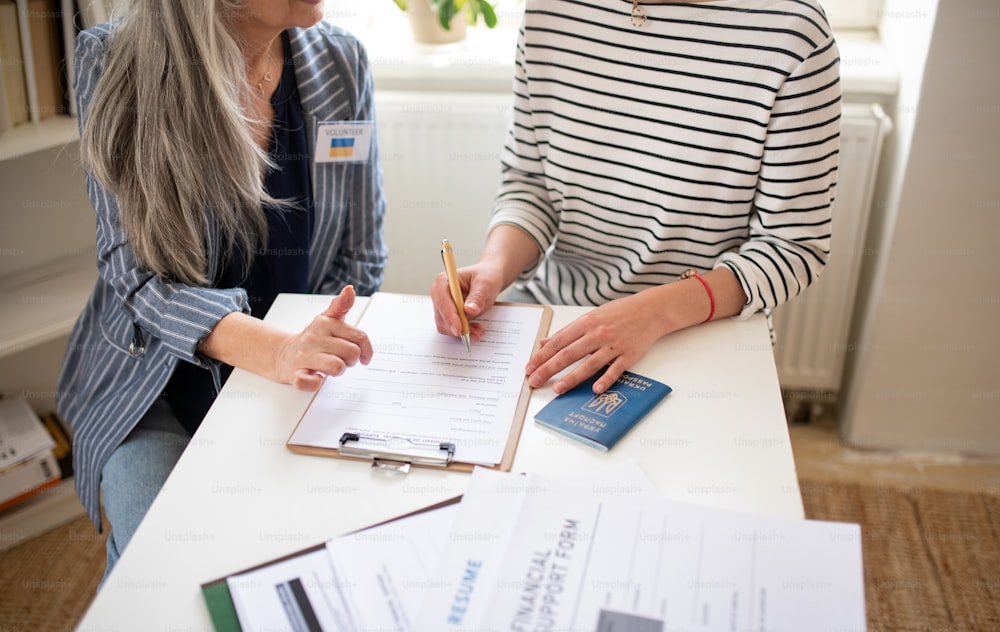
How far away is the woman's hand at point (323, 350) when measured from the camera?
105 centimetres

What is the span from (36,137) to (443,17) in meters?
0.86

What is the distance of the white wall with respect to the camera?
5.18 feet

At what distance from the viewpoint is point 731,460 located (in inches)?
36.2

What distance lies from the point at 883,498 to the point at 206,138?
1.64 meters

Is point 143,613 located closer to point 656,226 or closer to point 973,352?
point 656,226

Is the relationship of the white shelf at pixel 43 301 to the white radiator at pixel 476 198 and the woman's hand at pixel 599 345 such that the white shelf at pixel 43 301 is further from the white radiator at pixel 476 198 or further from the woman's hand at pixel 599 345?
the woman's hand at pixel 599 345

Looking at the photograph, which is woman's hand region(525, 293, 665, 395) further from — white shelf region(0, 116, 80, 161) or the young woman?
white shelf region(0, 116, 80, 161)

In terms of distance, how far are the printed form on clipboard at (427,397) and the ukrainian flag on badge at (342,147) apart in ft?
1.18

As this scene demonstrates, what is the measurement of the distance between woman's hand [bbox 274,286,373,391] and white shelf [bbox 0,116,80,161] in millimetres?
840

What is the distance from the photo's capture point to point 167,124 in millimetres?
1202

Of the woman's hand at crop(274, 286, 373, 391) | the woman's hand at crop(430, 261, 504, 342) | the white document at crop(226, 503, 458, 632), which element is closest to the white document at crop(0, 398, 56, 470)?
the woman's hand at crop(274, 286, 373, 391)

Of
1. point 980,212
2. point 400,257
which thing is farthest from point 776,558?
point 400,257

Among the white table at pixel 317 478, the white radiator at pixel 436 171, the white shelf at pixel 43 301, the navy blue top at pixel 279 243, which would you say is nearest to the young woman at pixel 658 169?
the white table at pixel 317 478

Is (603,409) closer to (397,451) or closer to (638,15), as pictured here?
(397,451)
